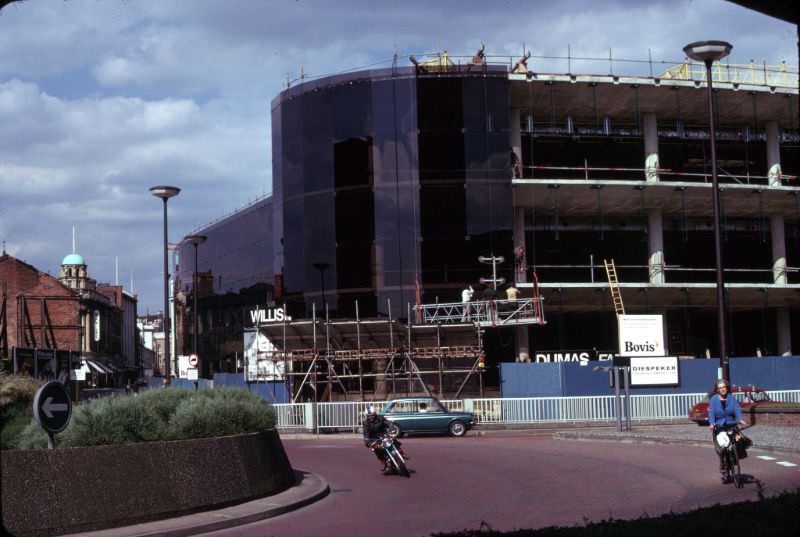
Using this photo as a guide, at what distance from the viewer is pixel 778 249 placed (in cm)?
5506

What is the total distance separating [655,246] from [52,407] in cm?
4379

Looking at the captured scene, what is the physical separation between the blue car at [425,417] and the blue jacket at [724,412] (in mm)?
16719

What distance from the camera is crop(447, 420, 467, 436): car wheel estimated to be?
3416cm

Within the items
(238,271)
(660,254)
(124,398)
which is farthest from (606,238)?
(124,398)

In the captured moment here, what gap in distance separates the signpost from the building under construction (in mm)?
29371

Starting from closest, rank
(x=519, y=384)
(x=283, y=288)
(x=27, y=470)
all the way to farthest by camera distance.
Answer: (x=27, y=470) → (x=519, y=384) → (x=283, y=288)

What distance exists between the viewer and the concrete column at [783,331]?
2207 inches

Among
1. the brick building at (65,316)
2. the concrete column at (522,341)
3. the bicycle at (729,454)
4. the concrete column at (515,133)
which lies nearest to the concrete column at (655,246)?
the concrete column at (522,341)

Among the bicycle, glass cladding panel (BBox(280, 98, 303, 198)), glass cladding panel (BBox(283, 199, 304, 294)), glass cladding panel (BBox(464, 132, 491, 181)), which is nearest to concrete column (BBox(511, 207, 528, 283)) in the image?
glass cladding panel (BBox(464, 132, 491, 181))

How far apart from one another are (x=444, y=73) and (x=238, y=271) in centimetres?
2161

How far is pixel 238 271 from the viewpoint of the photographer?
6450 cm

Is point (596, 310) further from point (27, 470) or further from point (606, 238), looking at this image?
point (27, 470)

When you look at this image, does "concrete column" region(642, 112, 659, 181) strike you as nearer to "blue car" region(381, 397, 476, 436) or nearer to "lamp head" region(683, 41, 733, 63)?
"blue car" region(381, 397, 476, 436)

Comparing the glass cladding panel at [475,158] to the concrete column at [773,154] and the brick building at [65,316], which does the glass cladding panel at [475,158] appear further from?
the brick building at [65,316]
